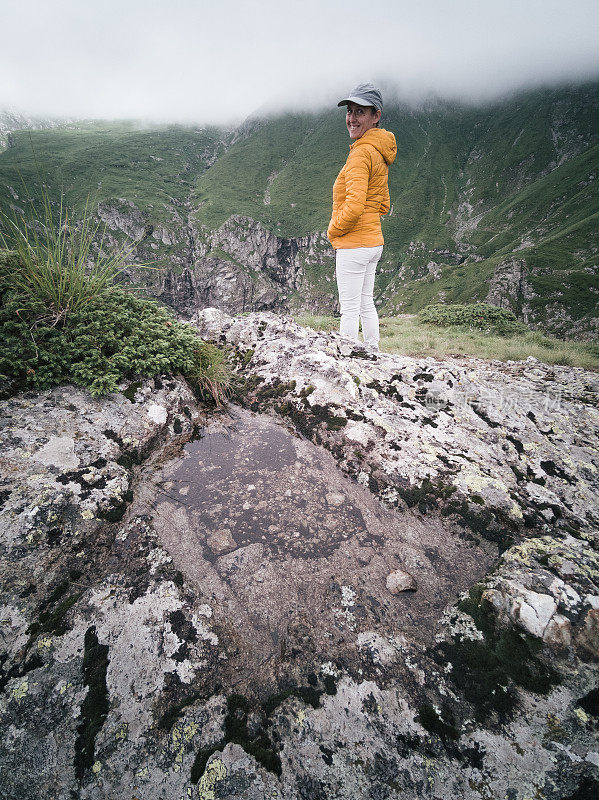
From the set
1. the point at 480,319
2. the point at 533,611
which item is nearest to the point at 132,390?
the point at 533,611

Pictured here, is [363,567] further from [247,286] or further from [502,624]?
[247,286]

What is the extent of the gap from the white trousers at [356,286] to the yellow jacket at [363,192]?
0.60 feet

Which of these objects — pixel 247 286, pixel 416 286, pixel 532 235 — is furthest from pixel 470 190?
pixel 247 286

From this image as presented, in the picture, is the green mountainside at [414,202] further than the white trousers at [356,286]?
Yes

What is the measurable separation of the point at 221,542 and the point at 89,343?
2.87 metres

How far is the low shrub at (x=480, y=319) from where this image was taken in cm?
1698

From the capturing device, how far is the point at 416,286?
133 m

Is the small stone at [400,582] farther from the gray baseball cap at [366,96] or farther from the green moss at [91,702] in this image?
the gray baseball cap at [366,96]

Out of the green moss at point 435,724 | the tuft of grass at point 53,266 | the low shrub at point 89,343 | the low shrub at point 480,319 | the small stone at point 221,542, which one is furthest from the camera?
the low shrub at point 480,319

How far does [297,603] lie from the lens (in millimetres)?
2525

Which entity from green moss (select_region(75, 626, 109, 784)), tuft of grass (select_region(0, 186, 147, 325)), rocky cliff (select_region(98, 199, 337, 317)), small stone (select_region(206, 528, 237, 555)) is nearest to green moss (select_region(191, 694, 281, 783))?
green moss (select_region(75, 626, 109, 784))

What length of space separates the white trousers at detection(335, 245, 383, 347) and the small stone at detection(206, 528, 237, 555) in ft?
16.4

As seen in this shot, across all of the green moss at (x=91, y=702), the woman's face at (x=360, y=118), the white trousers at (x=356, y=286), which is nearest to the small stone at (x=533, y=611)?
the green moss at (x=91, y=702)

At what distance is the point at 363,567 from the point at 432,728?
105 cm
